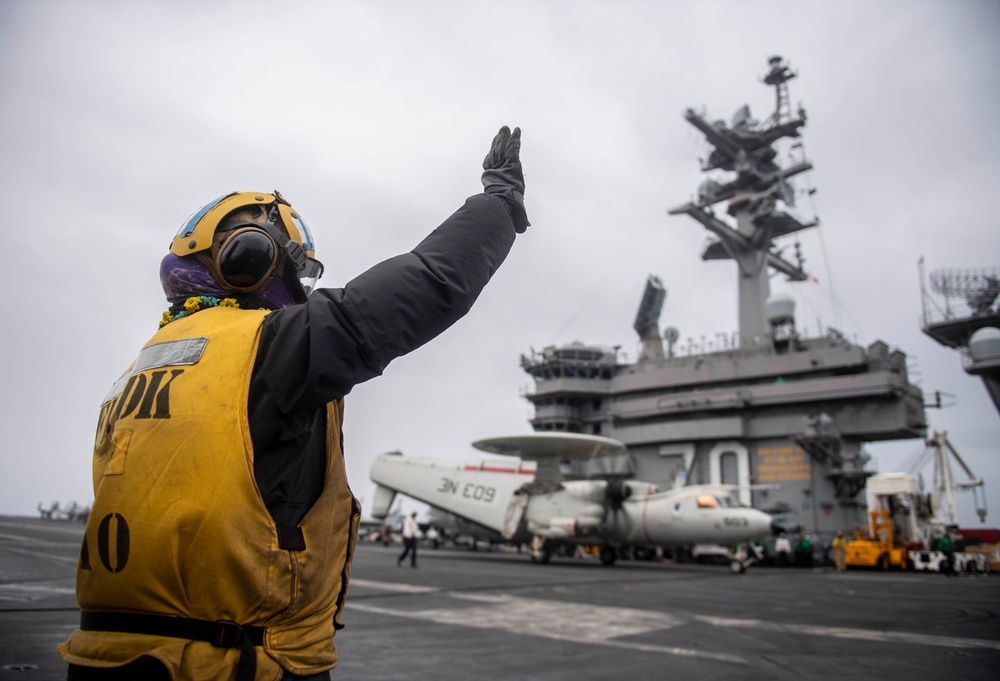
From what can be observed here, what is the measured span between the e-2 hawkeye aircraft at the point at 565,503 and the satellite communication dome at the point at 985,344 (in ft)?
→ 46.9

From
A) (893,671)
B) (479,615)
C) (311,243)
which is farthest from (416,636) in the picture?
(311,243)

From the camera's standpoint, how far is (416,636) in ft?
18.7

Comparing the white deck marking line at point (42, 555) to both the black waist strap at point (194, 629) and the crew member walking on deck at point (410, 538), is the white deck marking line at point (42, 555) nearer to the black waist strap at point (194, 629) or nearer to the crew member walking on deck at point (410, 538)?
the crew member walking on deck at point (410, 538)

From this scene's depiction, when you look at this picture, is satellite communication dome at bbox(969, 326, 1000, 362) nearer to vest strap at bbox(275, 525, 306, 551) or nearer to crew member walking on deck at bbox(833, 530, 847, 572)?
crew member walking on deck at bbox(833, 530, 847, 572)

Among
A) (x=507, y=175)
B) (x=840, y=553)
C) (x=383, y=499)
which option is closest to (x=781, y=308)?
(x=840, y=553)

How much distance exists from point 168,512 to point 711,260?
38.1 metres

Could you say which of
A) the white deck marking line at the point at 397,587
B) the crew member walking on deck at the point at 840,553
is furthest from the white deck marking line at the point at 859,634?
the crew member walking on deck at the point at 840,553

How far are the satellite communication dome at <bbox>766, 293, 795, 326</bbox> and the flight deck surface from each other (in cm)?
1901

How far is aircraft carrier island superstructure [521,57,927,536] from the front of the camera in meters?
25.4

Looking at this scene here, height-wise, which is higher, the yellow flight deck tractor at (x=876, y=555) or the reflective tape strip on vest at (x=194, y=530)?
the reflective tape strip on vest at (x=194, y=530)

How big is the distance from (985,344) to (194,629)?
33058mm

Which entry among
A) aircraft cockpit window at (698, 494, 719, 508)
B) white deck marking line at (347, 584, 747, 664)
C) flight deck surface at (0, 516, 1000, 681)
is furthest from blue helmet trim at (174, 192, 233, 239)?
aircraft cockpit window at (698, 494, 719, 508)

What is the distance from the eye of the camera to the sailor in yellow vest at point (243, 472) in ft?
4.25

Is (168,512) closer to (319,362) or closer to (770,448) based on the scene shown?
(319,362)
